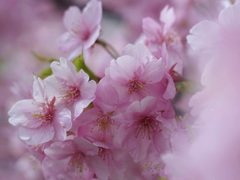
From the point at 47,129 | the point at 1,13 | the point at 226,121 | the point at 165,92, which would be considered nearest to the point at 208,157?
the point at 226,121

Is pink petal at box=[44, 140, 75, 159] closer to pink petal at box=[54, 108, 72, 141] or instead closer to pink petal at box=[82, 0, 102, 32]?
pink petal at box=[54, 108, 72, 141]

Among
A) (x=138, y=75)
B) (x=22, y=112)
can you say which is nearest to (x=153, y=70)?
(x=138, y=75)

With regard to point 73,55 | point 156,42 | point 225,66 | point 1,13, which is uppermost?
point 225,66

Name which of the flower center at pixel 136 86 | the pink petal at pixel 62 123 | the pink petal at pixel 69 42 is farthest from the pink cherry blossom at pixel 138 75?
the pink petal at pixel 69 42

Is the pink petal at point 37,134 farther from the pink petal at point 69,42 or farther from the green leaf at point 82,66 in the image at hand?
the pink petal at point 69,42

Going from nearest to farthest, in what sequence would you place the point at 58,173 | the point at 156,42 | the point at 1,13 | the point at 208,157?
the point at 208,157
the point at 58,173
the point at 156,42
the point at 1,13

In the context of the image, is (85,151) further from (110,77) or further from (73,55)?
(73,55)

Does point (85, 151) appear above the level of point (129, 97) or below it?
below
